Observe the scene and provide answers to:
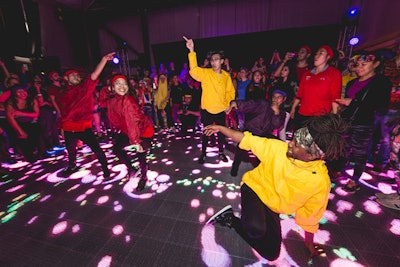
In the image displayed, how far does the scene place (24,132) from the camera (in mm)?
3832

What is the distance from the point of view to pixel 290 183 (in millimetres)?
1389

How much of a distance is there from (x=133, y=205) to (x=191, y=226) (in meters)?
0.91

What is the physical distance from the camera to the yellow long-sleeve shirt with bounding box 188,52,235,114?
3.10m

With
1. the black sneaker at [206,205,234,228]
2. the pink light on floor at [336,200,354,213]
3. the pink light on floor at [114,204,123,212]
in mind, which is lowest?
the pink light on floor at [114,204,123,212]

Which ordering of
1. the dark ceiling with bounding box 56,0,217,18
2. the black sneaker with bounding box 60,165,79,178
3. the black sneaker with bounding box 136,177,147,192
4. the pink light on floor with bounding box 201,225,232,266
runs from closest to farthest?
the pink light on floor with bounding box 201,225,232,266, the black sneaker with bounding box 136,177,147,192, the black sneaker with bounding box 60,165,79,178, the dark ceiling with bounding box 56,0,217,18

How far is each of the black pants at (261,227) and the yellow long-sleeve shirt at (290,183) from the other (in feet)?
0.24

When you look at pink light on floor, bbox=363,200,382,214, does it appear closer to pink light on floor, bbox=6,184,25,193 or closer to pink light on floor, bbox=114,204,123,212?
pink light on floor, bbox=114,204,123,212

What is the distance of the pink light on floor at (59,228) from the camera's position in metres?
2.03

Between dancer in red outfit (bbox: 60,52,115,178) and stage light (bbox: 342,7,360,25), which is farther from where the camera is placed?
stage light (bbox: 342,7,360,25)

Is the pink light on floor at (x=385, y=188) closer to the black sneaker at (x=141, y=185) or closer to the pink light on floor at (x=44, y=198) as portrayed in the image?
the black sneaker at (x=141, y=185)

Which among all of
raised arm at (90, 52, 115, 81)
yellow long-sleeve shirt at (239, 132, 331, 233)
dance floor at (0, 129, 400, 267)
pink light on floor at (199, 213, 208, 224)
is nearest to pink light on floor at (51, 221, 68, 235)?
dance floor at (0, 129, 400, 267)

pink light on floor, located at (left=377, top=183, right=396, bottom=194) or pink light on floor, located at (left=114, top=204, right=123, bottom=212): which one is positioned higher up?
pink light on floor, located at (left=377, top=183, right=396, bottom=194)

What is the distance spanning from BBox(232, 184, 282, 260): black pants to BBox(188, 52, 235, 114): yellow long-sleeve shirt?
1919mm

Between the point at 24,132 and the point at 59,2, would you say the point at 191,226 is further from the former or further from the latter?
the point at 59,2
